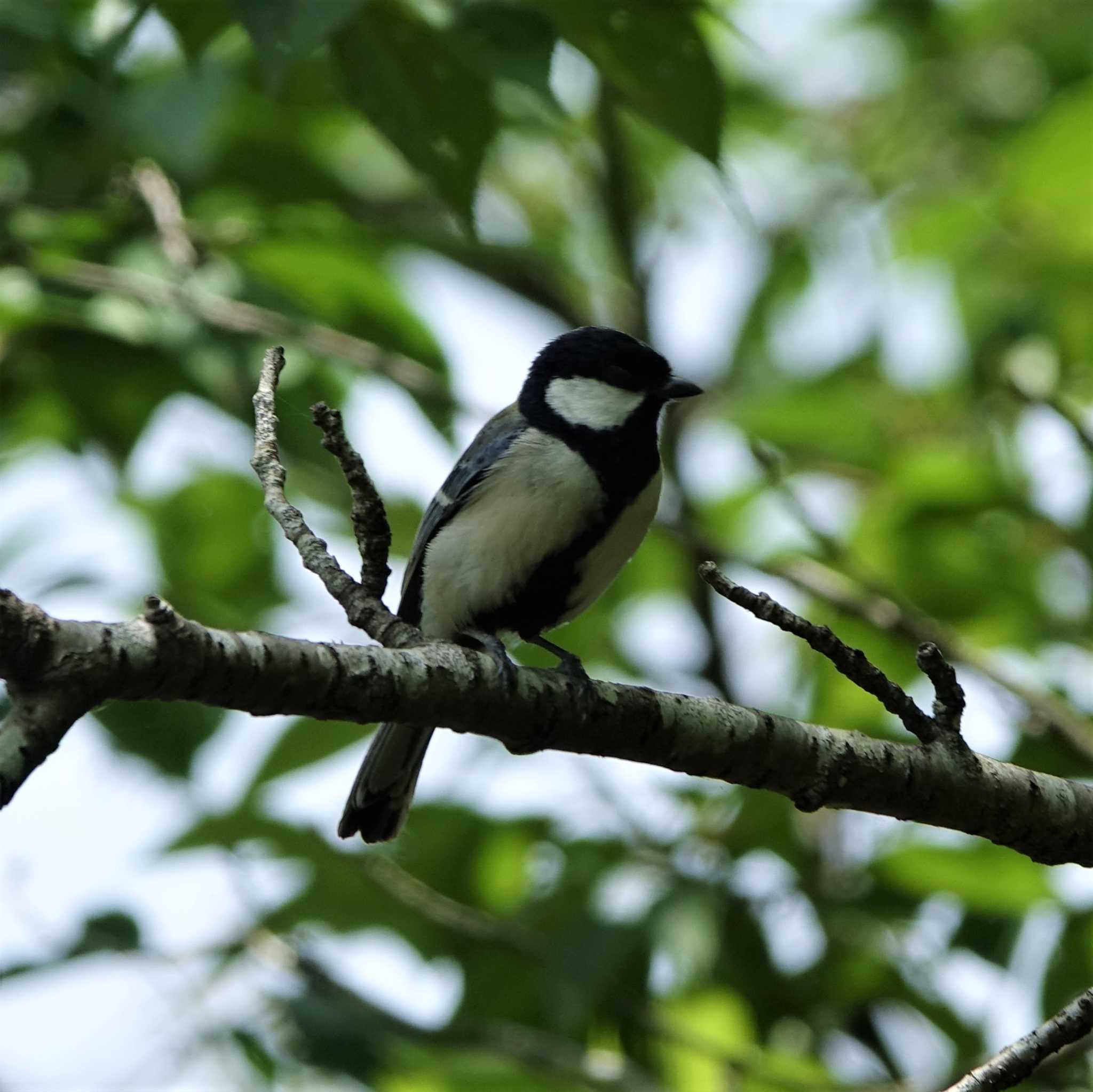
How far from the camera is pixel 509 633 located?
4.02 meters

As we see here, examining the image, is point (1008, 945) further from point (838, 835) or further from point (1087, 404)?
point (1087, 404)

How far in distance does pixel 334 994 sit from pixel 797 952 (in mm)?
1461

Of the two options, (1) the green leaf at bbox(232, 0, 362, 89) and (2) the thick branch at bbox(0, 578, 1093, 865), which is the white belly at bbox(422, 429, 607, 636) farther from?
(1) the green leaf at bbox(232, 0, 362, 89)

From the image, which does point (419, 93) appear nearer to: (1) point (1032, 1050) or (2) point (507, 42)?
(2) point (507, 42)

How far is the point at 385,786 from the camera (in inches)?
149

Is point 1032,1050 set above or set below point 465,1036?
above

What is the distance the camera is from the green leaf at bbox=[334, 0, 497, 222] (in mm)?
2855

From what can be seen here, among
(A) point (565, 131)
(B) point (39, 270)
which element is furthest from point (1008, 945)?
(B) point (39, 270)

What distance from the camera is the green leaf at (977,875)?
12.8 ft

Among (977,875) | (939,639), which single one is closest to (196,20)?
(939,639)

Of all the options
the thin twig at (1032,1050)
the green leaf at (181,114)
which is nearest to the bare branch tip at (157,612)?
the thin twig at (1032,1050)

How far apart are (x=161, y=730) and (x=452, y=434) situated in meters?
1.22

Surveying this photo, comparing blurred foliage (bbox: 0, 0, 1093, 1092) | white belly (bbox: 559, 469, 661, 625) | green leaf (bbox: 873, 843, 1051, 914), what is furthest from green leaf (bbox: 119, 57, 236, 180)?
green leaf (bbox: 873, 843, 1051, 914)

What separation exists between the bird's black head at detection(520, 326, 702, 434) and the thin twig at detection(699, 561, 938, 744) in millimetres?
1771
